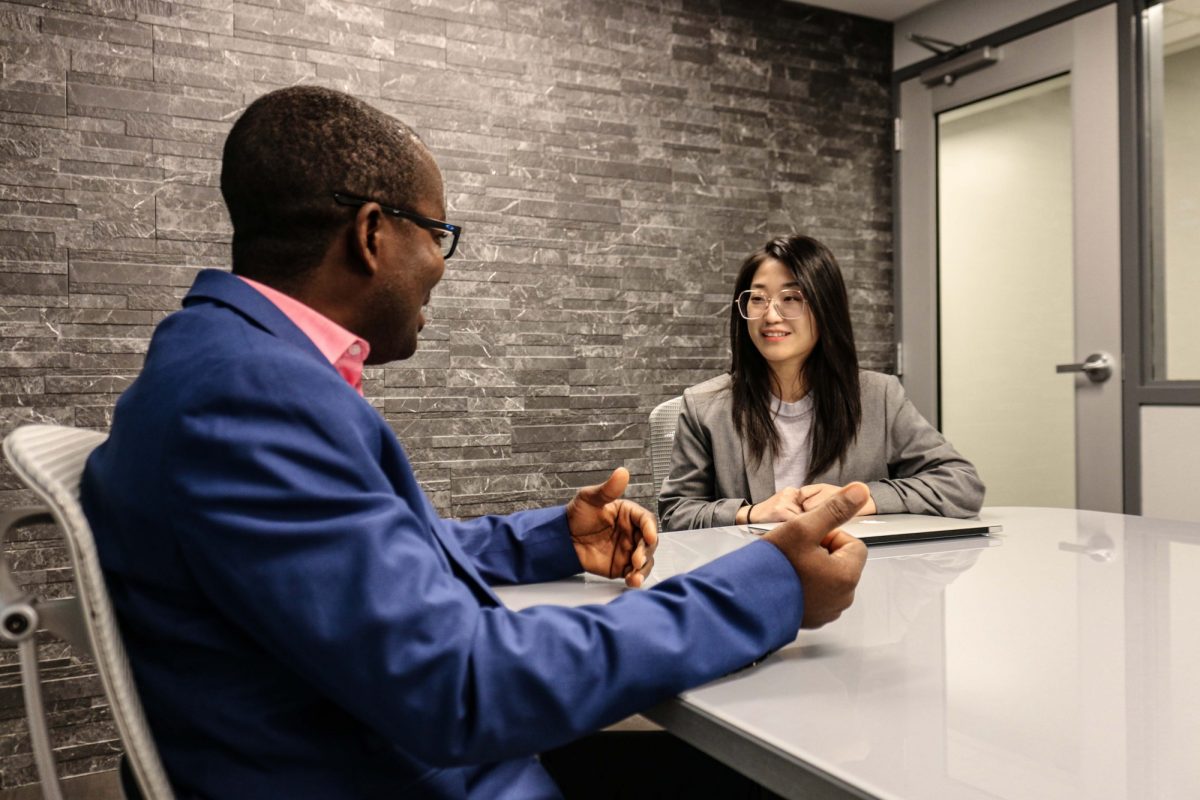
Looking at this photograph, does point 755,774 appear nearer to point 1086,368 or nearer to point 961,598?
point 961,598

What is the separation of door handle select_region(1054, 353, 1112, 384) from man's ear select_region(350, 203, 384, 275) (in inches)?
115

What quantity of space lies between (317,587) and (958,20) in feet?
12.3

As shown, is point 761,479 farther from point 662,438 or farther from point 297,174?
point 297,174

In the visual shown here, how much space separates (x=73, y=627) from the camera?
68 centimetres

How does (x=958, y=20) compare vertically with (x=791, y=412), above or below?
Result: above

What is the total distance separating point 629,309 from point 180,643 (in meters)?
2.63

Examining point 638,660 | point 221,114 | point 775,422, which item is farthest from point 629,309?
point 638,660

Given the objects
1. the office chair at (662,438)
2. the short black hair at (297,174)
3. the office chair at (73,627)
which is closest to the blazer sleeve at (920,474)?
the office chair at (662,438)

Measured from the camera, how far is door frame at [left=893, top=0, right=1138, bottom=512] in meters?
3.06

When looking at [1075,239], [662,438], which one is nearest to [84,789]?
[662,438]

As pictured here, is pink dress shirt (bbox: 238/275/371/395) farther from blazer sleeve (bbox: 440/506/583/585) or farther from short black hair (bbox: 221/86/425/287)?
blazer sleeve (bbox: 440/506/583/585)

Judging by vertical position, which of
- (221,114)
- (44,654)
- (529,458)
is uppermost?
(221,114)

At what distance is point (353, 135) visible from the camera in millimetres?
851

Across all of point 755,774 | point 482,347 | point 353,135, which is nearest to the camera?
point 755,774
